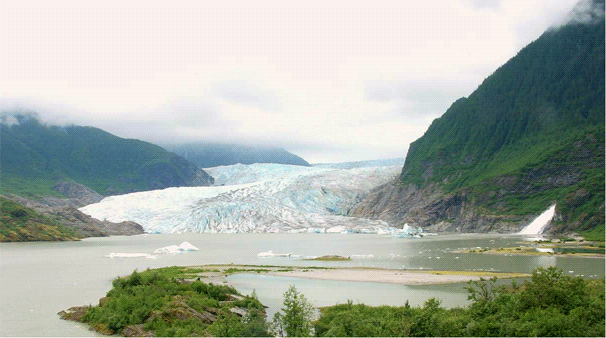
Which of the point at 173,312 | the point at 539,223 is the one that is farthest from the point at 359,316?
the point at 539,223

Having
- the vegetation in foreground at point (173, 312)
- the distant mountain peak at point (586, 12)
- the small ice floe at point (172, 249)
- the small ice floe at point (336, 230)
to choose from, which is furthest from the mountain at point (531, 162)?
the vegetation in foreground at point (173, 312)

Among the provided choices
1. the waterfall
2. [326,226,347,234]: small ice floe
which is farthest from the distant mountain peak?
[326,226,347,234]: small ice floe

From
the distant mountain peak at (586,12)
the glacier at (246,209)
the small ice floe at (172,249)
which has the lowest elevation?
the small ice floe at (172,249)

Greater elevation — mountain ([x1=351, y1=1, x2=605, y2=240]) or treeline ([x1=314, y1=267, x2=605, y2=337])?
mountain ([x1=351, y1=1, x2=605, y2=240])

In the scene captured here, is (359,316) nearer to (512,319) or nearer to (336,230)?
(512,319)

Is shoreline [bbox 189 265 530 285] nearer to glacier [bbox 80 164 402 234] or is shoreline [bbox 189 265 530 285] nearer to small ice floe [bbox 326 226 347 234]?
glacier [bbox 80 164 402 234]

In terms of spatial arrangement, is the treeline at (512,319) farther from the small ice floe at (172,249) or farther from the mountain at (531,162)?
the mountain at (531,162)
